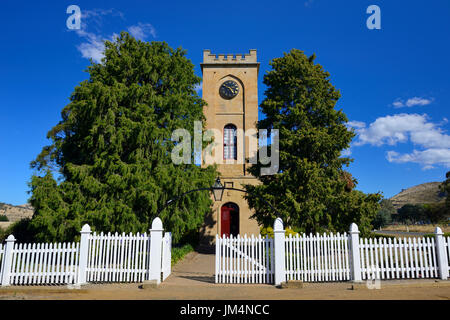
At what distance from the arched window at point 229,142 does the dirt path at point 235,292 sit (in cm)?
1487

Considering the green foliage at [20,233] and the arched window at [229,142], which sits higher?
the arched window at [229,142]

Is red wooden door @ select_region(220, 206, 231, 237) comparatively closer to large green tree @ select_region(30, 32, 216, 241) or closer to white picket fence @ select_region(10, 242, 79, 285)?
large green tree @ select_region(30, 32, 216, 241)

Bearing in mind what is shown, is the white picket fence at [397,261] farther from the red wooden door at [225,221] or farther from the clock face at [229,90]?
the clock face at [229,90]

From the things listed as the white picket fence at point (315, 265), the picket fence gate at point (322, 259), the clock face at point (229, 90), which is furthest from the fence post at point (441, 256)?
the clock face at point (229, 90)

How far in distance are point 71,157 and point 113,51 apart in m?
6.01

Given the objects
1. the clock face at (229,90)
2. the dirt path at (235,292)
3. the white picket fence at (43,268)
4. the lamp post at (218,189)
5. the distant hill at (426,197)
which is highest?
the clock face at (229,90)

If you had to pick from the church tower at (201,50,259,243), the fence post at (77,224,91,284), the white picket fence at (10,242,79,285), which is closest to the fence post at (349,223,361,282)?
the fence post at (77,224,91,284)

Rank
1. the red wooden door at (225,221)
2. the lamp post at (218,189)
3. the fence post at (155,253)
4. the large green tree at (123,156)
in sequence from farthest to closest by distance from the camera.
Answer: the red wooden door at (225,221)
the large green tree at (123,156)
the lamp post at (218,189)
the fence post at (155,253)

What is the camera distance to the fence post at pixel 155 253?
922cm

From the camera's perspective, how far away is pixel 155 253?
366 inches

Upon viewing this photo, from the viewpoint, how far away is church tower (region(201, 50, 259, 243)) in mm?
22422

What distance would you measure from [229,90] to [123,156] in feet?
41.3
